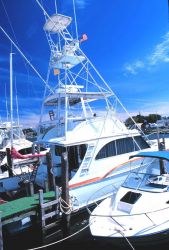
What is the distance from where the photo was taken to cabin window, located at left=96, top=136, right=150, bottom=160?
10.9 meters

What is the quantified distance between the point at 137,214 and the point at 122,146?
471 centimetres

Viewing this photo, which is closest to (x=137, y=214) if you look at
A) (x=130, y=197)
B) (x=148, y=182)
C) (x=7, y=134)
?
(x=130, y=197)

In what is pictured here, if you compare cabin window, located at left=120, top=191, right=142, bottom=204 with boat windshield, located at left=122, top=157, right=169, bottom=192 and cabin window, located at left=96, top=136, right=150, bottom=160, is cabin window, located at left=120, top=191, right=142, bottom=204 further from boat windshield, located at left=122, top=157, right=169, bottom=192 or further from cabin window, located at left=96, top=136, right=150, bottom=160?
cabin window, located at left=96, top=136, right=150, bottom=160

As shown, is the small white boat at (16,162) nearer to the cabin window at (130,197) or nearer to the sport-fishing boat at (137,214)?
the sport-fishing boat at (137,214)

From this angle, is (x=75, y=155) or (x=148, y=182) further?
(x=75, y=155)

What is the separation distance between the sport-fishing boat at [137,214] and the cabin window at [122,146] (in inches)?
79.0

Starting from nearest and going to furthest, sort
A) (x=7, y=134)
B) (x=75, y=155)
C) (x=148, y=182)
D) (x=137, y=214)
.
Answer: (x=137, y=214) < (x=148, y=182) < (x=75, y=155) < (x=7, y=134)

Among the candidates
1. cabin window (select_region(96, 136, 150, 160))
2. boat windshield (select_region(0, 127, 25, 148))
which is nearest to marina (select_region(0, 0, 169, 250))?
cabin window (select_region(96, 136, 150, 160))

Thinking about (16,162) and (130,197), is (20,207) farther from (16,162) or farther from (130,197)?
(16,162)

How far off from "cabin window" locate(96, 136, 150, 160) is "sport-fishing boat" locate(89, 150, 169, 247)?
201 centimetres

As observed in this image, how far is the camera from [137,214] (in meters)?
7.17

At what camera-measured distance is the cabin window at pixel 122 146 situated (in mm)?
10879

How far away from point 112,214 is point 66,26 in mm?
8696

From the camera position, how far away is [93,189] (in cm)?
1008
